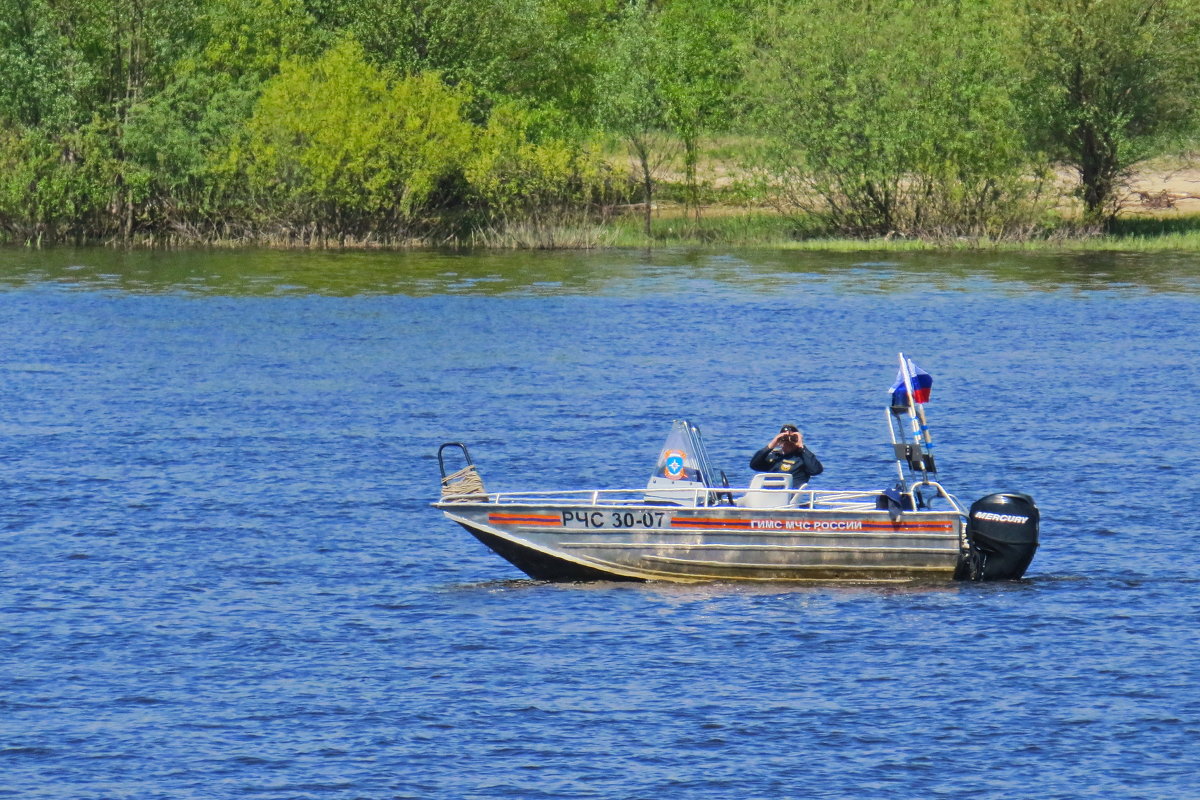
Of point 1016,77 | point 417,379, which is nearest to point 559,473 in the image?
point 417,379

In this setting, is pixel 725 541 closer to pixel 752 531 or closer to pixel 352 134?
pixel 752 531

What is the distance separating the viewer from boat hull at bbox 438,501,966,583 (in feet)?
107

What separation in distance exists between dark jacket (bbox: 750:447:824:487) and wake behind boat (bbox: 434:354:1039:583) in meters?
0.31

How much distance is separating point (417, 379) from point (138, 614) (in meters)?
30.1

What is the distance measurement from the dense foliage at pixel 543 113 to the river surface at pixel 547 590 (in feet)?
94.5

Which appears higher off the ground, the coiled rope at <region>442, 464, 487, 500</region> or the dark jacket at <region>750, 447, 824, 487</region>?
the dark jacket at <region>750, 447, 824, 487</region>

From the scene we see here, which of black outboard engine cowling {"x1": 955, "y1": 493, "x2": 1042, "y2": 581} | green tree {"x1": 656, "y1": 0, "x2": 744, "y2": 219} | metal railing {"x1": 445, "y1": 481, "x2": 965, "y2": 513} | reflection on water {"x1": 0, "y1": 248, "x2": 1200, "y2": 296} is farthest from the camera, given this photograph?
green tree {"x1": 656, "y1": 0, "x2": 744, "y2": 219}

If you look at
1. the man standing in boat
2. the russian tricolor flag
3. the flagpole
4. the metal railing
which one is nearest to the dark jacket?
the man standing in boat

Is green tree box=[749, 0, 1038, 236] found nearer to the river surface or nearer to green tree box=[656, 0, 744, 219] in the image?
green tree box=[656, 0, 744, 219]

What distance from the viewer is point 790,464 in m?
33.4

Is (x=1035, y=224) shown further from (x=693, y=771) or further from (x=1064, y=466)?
(x=693, y=771)

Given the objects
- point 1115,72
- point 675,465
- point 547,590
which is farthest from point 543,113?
point 547,590

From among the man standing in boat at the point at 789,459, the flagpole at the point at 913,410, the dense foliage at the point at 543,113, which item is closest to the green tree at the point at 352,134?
the dense foliage at the point at 543,113

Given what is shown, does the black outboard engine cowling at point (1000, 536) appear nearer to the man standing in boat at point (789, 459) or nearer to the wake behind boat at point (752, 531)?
the wake behind boat at point (752, 531)
